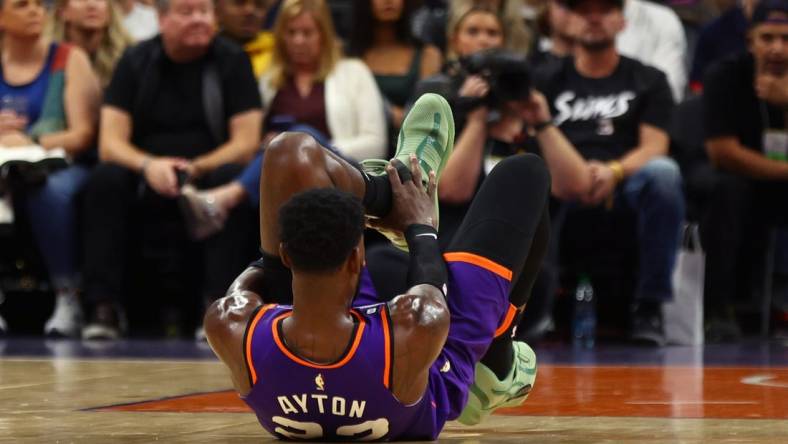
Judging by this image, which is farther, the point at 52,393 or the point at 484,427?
the point at 52,393

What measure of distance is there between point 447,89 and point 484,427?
2307 mm

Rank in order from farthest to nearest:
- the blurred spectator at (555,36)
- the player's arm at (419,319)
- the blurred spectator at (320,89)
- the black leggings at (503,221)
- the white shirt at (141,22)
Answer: the white shirt at (141,22)
the blurred spectator at (555,36)
the blurred spectator at (320,89)
the black leggings at (503,221)
the player's arm at (419,319)

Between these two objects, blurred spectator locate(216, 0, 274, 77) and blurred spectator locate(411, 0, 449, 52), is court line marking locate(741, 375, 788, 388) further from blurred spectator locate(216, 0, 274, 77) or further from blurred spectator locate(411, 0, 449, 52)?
blurred spectator locate(216, 0, 274, 77)

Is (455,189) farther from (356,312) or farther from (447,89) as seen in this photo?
(356,312)

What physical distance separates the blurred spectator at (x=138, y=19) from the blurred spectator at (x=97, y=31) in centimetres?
43

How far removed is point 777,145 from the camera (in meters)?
6.04

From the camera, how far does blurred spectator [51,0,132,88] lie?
6629 millimetres

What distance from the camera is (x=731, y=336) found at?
574 centimetres

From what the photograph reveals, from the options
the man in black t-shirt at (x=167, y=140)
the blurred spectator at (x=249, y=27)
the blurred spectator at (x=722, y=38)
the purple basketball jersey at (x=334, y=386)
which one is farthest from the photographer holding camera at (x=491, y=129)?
the purple basketball jersey at (x=334, y=386)

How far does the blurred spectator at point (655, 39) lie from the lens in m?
6.59

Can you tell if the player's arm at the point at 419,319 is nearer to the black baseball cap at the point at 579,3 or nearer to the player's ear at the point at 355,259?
the player's ear at the point at 355,259

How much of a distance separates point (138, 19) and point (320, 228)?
5.21 metres

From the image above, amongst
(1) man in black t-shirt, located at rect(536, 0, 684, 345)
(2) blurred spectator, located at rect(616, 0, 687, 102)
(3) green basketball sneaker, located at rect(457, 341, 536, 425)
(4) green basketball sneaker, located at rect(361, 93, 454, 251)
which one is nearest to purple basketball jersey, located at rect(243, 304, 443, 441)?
(3) green basketball sneaker, located at rect(457, 341, 536, 425)

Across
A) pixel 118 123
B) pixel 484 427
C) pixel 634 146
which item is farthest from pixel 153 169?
pixel 484 427
